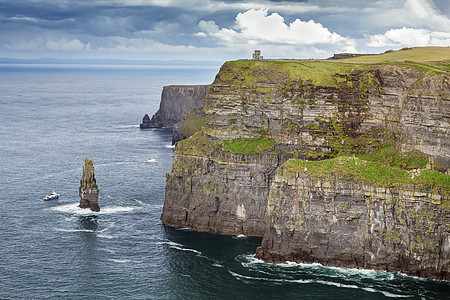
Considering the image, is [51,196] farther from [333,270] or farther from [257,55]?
[333,270]

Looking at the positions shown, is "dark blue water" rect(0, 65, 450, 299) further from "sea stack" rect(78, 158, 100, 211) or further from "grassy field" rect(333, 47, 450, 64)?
"grassy field" rect(333, 47, 450, 64)

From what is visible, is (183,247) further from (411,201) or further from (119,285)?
(411,201)

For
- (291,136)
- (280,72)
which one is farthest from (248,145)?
(280,72)

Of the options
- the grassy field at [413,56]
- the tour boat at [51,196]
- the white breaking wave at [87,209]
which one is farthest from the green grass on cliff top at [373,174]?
the tour boat at [51,196]

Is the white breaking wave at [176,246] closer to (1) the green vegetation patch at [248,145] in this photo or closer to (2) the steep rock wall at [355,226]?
(2) the steep rock wall at [355,226]

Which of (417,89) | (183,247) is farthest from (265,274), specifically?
(417,89)

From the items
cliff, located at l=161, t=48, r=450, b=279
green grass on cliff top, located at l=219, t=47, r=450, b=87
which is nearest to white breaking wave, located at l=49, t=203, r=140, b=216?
cliff, located at l=161, t=48, r=450, b=279

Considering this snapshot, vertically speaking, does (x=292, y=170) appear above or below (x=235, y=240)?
above
